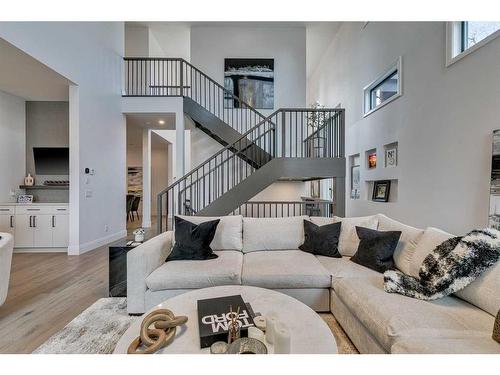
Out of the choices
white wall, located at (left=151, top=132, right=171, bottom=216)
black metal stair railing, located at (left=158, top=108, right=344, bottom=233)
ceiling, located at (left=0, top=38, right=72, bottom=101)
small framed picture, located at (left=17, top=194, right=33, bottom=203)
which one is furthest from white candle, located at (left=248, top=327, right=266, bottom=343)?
white wall, located at (left=151, top=132, right=171, bottom=216)

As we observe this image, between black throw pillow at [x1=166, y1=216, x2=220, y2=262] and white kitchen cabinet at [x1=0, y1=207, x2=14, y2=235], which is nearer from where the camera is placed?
black throw pillow at [x1=166, y1=216, x2=220, y2=262]

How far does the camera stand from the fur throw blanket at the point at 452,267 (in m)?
1.52

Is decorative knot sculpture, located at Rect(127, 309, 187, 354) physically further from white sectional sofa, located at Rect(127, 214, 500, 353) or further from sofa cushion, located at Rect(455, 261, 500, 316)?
sofa cushion, located at Rect(455, 261, 500, 316)

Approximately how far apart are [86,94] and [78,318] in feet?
12.7

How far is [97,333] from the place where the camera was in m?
1.90

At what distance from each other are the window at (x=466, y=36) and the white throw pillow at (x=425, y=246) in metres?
2.27

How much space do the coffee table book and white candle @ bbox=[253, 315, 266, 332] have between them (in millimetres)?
24

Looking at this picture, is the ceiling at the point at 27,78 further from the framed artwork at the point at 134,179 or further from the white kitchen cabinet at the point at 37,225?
the framed artwork at the point at 134,179

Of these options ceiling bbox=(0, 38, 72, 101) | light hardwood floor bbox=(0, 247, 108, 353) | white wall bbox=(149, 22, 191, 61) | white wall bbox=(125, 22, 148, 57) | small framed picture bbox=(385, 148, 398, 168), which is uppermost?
white wall bbox=(149, 22, 191, 61)

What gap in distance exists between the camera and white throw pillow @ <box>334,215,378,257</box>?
2.63 m

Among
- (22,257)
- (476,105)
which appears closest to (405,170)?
(476,105)

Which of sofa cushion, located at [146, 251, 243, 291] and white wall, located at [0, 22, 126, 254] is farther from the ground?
white wall, located at [0, 22, 126, 254]

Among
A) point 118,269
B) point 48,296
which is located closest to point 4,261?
point 48,296
